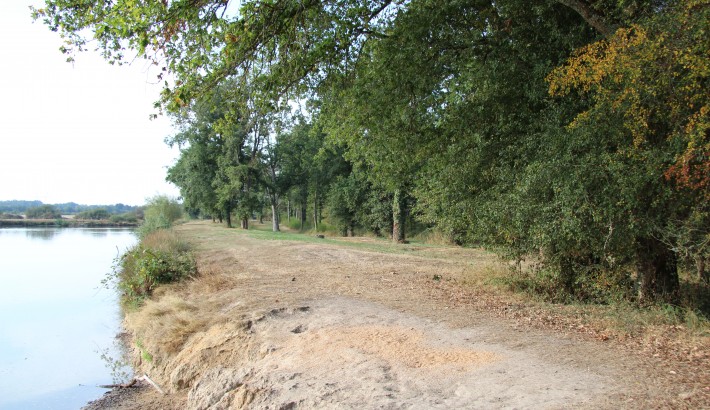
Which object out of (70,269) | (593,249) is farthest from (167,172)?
(593,249)

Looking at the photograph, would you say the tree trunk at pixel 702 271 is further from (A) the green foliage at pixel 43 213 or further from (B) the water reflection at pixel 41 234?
(A) the green foliage at pixel 43 213

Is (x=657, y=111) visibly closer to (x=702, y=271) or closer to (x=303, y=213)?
(x=702, y=271)

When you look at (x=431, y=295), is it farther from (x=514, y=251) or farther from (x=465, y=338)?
(x=465, y=338)

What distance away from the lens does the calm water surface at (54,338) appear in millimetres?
9211

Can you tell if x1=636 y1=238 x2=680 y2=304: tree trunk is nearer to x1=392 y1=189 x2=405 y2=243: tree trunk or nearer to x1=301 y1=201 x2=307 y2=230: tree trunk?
x1=392 y1=189 x2=405 y2=243: tree trunk

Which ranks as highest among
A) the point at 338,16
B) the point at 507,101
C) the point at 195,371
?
the point at 338,16

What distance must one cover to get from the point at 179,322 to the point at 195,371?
1.89 m

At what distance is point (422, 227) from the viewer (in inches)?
1481

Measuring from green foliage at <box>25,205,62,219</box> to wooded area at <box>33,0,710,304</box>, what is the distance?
92044 millimetres

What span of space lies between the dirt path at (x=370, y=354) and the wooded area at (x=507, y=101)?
2.13m

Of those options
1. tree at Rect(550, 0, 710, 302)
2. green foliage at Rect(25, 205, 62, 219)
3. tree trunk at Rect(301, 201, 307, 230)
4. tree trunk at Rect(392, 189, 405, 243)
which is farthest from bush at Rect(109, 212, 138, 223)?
tree at Rect(550, 0, 710, 302)

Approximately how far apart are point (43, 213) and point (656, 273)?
334ft

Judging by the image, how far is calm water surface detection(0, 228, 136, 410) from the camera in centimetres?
921

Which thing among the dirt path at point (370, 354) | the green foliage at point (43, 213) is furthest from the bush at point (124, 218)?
the dirt path at point (370, 354)
